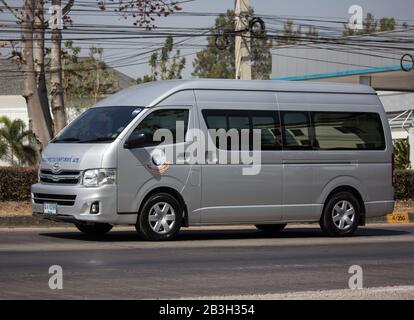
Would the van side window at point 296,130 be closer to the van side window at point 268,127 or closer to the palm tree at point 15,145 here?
the van side window at point 268,127

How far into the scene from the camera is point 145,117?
16.0 metres

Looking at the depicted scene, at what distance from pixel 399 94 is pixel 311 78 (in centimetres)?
1227

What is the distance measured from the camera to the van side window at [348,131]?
17.9 meters

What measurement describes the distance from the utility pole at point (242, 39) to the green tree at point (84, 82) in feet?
72.1

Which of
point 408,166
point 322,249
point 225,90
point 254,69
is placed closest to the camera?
point 322,249

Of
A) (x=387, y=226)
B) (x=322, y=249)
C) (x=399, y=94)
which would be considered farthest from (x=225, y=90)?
(x=399, y=94)

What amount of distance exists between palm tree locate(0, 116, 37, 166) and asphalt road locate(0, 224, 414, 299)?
29993 mm

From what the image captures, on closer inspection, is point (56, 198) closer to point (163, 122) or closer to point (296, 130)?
point (163, 122)

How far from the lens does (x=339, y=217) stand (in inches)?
710

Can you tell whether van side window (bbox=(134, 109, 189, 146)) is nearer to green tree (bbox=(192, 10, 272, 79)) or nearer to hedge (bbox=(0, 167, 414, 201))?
hedge (bbox=(0, 167, 414, 201))

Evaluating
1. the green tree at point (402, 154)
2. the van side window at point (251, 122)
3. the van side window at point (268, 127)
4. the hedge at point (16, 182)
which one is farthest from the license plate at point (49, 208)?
the green tree at point (402, 154)

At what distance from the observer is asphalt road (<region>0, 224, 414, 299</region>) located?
10.6 metres

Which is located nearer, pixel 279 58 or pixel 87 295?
pixel 87 295
